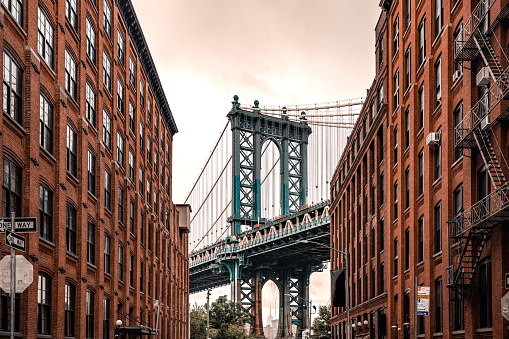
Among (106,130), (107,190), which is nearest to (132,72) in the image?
(106,130)

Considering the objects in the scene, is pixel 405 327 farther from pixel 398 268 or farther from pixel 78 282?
Result: pixel 78 282

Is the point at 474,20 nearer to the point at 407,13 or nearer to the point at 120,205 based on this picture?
the point at 407,13

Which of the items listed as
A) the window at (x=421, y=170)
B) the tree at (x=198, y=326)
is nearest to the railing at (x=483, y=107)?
the window at (x=421, y=170)

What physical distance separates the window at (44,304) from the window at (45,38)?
27.9 ft

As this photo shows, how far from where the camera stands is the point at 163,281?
66688 mm

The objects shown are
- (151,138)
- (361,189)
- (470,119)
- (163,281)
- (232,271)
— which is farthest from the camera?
(232,271)

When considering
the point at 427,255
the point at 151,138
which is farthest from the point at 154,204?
the point at 427,255

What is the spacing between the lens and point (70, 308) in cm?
3272

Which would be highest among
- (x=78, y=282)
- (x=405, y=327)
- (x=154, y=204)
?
(x=154, y=204)

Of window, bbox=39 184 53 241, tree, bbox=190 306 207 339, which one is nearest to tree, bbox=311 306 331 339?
tree, bbox=190 306 207 339

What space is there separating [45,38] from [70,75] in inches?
158

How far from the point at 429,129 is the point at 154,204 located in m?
31.9

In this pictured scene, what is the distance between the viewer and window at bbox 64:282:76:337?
3206cm

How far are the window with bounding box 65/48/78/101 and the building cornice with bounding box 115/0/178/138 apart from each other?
44.5ft
